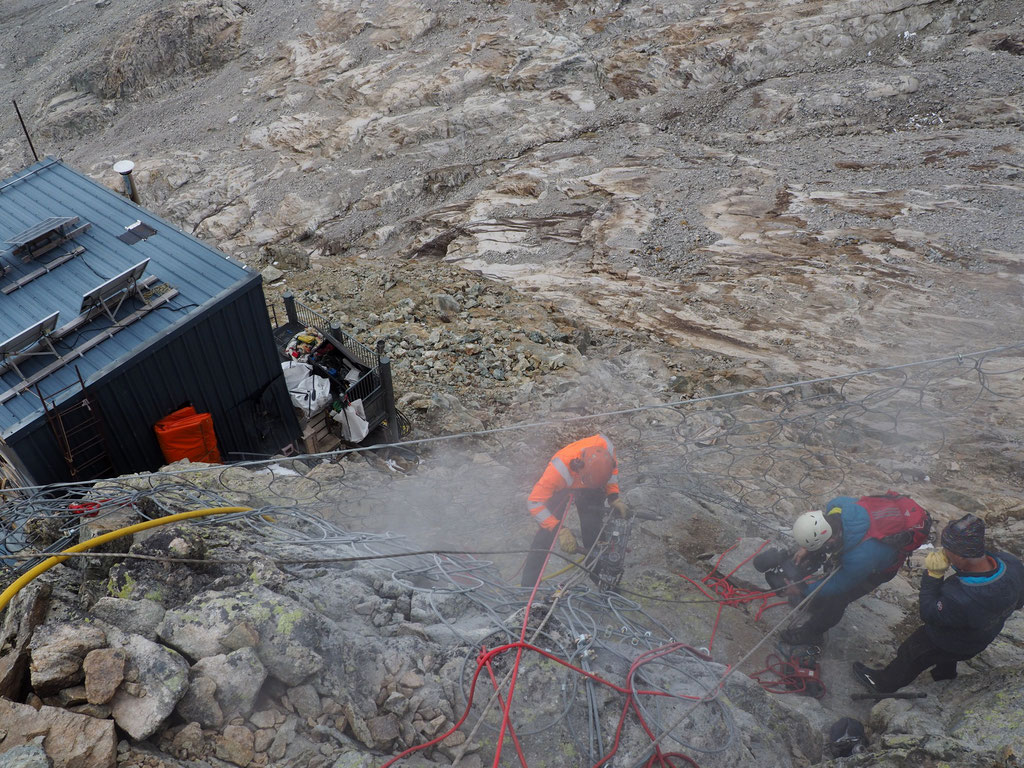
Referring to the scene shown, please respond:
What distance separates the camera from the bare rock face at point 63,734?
3.25 m

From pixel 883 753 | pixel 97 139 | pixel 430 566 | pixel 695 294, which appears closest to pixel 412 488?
pixel 430 566

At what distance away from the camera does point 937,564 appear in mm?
4965

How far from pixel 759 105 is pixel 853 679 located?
62.3 ft

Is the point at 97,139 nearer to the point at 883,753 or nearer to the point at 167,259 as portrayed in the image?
the point at 167,259

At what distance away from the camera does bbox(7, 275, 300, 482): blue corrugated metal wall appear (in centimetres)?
714

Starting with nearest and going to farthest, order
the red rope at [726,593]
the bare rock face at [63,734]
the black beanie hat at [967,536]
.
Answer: the bare rock face at [63,734] → the black beanie hat at [967,536] → the red rope at [726,593]

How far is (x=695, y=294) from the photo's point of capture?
14500 mm

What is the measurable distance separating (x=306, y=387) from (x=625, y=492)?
5.25 meters

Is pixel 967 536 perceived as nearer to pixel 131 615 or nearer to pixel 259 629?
pixel 259 629

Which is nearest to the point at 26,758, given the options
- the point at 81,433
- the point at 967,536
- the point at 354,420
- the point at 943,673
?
the point at 81,433

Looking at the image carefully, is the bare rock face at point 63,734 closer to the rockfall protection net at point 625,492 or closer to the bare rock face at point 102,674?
the bare rock face at point 102,674

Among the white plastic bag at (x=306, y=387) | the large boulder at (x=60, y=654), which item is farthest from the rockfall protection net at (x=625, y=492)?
the large boulder at (x=60, y=654)

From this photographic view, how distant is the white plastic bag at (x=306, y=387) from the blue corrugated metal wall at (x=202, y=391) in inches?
9.7

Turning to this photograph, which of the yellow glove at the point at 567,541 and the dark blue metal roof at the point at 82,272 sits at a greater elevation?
the dark blue metal roof at the point at 82,272
